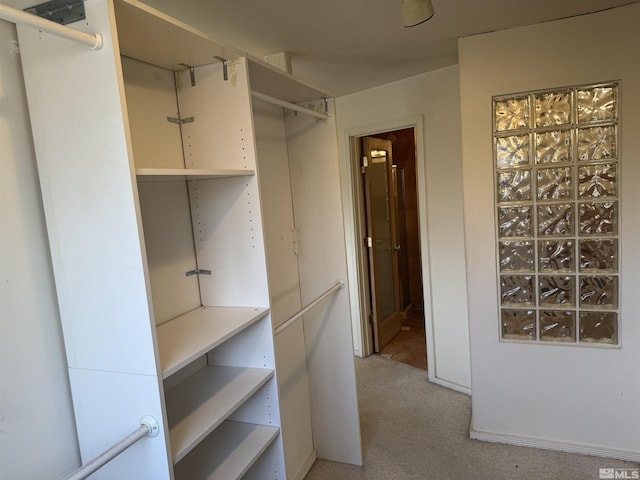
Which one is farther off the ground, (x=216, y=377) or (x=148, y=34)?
(x=148, y=34)

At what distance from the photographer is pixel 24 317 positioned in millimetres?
1126

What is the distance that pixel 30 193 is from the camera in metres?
1.14

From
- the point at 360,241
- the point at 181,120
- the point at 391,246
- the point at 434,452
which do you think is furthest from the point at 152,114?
the point at 391,246

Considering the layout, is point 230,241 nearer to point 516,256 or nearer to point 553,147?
point 516,256

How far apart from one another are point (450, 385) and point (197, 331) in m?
2.49

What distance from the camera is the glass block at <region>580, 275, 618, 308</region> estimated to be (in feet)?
7.30

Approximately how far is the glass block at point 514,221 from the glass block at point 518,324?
440 millimetres

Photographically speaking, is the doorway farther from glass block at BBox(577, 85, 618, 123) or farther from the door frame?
glass block at BBox(577, 85, 618, 123)

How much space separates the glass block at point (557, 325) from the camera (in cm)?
232

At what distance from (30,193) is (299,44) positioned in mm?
1608

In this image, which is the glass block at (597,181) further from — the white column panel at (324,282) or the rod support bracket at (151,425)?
the rod support bracket at (151,425)

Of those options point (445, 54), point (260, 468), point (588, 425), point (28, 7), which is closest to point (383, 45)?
point (445, 54)

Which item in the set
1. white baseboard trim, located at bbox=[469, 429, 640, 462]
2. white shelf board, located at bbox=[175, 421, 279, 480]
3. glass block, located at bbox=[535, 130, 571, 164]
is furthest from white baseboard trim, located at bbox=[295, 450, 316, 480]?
glass block, located at bbox=[535, 130, 571, 164]

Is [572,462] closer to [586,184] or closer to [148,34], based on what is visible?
[586,184]
